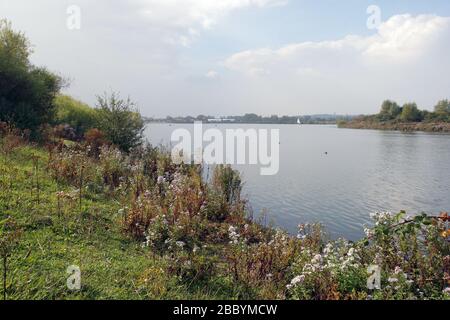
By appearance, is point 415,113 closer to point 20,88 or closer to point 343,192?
point 343,192

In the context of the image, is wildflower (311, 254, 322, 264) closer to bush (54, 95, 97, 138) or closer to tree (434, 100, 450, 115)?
bush (54, 95, 97, 138)

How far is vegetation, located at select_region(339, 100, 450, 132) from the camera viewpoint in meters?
88.9

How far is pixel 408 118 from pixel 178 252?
365 feet

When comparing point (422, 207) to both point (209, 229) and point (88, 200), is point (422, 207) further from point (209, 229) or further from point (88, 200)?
point (88, 200)

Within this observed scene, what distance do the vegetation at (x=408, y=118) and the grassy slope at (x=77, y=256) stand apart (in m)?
93.4

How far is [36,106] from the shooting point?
20.0 m

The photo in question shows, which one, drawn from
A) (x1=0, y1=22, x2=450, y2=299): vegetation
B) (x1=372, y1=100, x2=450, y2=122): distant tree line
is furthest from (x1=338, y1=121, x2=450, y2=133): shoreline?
(x1=0, y1=22, x2=450, y2=299): vegetation

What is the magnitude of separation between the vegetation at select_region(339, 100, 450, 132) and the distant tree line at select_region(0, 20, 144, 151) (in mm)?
85369

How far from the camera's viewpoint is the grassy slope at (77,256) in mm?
4398

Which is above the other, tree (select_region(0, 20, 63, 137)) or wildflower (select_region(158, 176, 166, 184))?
tree (select_region(0, 20, 63, 137))

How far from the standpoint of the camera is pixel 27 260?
16.0ft

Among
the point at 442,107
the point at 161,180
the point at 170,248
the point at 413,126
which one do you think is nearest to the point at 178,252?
the point at 170,248

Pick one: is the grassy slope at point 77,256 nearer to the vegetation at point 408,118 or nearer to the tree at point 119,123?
the tree at point 119,123

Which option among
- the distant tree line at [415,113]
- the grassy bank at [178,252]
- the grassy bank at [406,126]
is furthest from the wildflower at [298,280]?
the distant tree line at [415,113]
